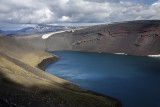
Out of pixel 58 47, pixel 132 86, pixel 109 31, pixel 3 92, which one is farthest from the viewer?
pixel 58 47

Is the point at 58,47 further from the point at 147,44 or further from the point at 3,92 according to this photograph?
the point at 3,92

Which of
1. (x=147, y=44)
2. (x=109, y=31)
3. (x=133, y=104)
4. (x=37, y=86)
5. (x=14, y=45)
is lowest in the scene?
(x=133, y=104)

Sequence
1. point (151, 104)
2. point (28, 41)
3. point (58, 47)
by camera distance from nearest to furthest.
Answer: point (151, 104) < point (58, 47) < point (28, 41)

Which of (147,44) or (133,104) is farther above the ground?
(147,44)

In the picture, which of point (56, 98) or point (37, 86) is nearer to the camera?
point (56, 98)

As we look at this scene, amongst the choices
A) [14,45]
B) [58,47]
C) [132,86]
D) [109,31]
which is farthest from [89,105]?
[58,47]

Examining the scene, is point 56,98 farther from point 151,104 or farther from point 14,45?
point 14,45

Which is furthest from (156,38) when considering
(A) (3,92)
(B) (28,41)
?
(B) (28,41)
